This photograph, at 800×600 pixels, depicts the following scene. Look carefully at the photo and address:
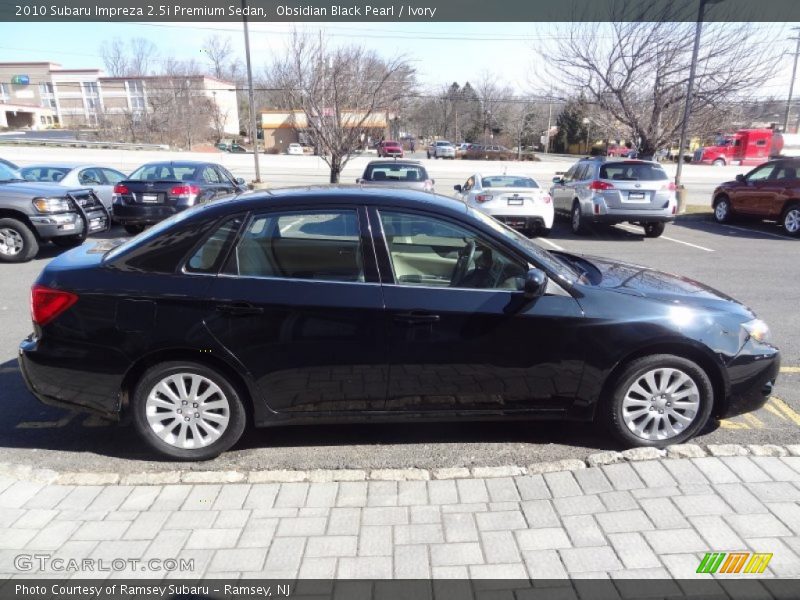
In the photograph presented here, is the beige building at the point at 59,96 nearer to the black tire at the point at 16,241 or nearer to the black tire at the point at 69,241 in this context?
the black tire at the point at 69,241

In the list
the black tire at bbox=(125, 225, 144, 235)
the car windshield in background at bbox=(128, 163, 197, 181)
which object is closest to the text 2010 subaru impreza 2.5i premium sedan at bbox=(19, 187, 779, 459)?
the car windshield in background at bbox=(128, 163, 197, 181)

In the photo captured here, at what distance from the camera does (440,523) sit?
2.68 m

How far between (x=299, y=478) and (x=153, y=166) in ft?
36.8

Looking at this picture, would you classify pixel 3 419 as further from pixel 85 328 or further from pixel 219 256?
pixel 219 256

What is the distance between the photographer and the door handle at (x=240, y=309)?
313 centimetres

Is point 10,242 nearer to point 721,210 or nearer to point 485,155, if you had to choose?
point 721,210

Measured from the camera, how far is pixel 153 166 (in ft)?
40.2

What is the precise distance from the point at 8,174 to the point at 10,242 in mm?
2330

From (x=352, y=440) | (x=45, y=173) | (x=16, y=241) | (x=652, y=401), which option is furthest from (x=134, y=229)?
(x=652, y=401)

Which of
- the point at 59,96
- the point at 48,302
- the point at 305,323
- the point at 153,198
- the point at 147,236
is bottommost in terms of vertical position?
the point at 153,198

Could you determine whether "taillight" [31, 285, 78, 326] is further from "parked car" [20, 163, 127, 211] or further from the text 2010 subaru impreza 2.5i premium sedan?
"parked car" [20, 163, 127, 211]

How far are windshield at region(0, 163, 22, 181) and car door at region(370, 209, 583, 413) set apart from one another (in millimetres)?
10188

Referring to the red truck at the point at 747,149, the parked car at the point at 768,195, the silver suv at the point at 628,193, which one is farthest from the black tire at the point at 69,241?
the red truck at the point at 747,149

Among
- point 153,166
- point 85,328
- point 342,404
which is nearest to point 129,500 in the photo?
point 85,328
